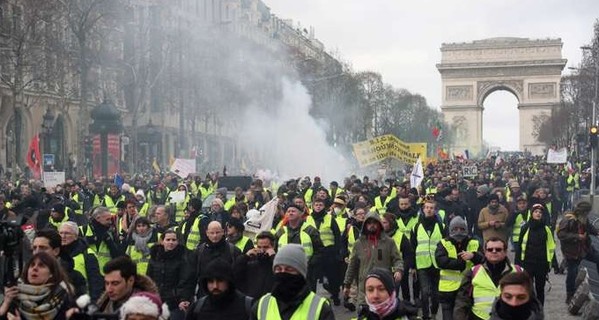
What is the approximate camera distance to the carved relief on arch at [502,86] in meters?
112

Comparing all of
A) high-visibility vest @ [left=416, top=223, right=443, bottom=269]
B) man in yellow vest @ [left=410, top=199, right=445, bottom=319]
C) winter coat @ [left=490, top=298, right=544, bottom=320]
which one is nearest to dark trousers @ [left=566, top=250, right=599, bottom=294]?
man in yellow vest @ [left=410, top=199, right=445, bottom=319]

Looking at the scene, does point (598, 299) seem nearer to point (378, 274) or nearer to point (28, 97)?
point (378, 274)

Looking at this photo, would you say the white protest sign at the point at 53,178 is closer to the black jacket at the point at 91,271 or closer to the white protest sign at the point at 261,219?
the white protest sign at the point at 261,219

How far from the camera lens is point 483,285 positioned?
7.74 meters

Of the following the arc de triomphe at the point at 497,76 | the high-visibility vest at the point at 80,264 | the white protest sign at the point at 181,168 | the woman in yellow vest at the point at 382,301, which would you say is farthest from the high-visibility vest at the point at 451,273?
the arc de triomphe at the point at 497,76

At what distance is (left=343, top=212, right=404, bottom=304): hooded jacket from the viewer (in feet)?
33.4

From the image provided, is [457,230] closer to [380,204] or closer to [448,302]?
[448,302]

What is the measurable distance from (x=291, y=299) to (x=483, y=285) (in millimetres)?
2072

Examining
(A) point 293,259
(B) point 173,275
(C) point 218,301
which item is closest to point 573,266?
(B) point 173,275

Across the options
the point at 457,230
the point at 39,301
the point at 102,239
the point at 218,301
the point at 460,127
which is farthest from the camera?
the point at 460,127

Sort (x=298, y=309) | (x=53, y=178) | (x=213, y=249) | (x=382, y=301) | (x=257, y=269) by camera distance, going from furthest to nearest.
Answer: (x=53, y=178) < (x=213, y=249) < (x=257, y=269) < (x=298, y=309) < (x=382, y=301)

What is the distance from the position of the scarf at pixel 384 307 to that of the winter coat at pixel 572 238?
7.58 metres

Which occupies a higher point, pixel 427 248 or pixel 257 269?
pixel 257 269

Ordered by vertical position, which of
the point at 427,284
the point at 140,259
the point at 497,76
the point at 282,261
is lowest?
the point at 427,284
